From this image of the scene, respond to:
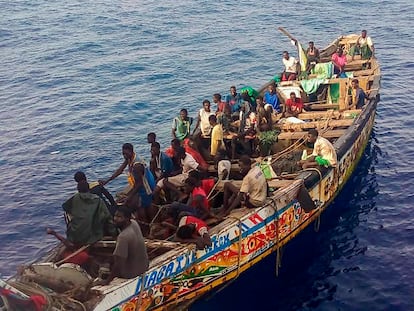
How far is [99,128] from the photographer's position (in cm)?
2425

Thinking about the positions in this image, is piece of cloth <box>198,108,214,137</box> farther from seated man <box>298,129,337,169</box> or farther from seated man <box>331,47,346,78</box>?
seated man <box>331,47,346,78</box>

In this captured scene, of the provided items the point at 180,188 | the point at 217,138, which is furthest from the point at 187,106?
the point at 180,188

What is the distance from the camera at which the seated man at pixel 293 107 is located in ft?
56.9

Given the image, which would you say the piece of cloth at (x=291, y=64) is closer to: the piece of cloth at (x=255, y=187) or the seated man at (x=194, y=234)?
the piece of cloth at (x=255, y=187)

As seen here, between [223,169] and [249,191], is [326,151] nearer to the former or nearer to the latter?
[223,169]

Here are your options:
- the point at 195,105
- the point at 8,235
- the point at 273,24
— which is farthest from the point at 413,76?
the point at 8,235

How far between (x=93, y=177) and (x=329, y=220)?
8.95m

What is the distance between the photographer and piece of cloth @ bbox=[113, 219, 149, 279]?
28.2 ft

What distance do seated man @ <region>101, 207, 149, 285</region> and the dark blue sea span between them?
105 inches

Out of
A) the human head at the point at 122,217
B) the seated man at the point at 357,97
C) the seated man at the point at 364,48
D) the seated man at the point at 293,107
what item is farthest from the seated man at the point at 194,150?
the seated man at the point at 364,48

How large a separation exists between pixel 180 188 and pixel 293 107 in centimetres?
650

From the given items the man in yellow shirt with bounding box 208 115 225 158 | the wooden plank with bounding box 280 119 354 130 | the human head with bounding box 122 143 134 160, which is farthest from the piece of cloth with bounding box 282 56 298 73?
the human head with bounding box 122 143 134 160

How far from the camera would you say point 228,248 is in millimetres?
10820

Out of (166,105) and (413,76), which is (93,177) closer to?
(166,105)
